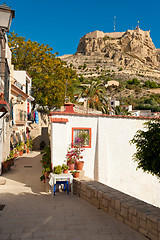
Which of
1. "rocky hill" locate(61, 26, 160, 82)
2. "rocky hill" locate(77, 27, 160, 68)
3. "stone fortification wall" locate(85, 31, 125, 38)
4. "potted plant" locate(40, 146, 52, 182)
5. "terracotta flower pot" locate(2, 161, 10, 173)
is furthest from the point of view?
"stone fortification wall" locate(85, 31, 125, 38)

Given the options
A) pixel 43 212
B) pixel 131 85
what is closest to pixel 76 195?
pixel 43 212

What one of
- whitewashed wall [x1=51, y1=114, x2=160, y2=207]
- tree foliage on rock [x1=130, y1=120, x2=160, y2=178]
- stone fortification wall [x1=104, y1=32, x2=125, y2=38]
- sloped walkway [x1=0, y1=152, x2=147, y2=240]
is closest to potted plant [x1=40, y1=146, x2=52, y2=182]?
sloped walkway [x1=0, y1=152, x2=147, y2=240]

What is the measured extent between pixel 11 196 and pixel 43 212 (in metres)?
2.33

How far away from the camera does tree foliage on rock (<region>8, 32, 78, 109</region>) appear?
2688cm

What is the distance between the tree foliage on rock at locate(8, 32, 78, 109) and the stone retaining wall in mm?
20407

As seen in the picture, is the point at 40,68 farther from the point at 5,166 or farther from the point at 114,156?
the point at 114,156

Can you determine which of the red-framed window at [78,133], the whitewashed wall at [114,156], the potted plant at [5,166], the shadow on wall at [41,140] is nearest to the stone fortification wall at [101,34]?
the shadow on wall at [41,140]

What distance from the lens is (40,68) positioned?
27.3 metres

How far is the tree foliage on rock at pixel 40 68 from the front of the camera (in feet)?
88.2

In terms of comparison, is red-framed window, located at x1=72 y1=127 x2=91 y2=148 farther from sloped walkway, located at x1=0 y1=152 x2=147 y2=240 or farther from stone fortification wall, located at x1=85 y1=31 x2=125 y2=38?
stone fortification wall, located at x1=85 y1=31 x2=125 y2=38

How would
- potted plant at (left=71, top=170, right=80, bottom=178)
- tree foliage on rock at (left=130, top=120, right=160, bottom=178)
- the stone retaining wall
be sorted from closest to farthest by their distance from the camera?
1. the stone retaining wall
2. tree foliage on rock at (left=130, top=120, right=160, bottom=178)
3. potted plant at (left=71, top=170, right=80, bottom=178)

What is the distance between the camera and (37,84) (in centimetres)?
2703

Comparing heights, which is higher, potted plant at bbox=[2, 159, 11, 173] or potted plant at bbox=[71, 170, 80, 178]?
potted plant at bbox=[71, 170, 80, 178]

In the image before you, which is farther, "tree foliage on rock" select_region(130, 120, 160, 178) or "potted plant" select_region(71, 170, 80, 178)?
"potted plant" select_region(71, 170, 80, 178)
